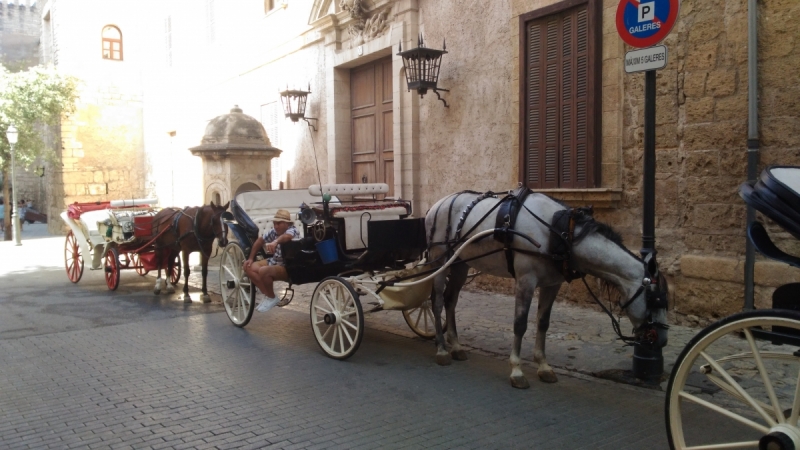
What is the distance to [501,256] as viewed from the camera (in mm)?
5824

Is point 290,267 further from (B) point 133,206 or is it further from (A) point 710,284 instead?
(B) point 133,206

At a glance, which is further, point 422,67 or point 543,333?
point 422,67

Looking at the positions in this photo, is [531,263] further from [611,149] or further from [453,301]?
[611,149]

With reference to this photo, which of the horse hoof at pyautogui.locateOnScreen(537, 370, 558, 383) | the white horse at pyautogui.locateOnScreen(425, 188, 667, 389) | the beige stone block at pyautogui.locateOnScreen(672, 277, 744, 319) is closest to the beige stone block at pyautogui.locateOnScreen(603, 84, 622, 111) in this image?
the beige stone block at pyautogui.locateOnScreen(672, 277, 744, 319)

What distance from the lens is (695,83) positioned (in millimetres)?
7363

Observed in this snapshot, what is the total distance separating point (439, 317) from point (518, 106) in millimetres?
4234

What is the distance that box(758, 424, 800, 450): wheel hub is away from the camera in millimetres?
2984

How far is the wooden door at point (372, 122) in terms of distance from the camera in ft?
42.3

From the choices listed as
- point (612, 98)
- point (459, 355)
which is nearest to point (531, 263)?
point (459, 355)

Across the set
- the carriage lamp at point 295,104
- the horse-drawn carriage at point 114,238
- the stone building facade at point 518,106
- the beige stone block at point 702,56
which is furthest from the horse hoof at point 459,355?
the carriage lamp at point 295,104

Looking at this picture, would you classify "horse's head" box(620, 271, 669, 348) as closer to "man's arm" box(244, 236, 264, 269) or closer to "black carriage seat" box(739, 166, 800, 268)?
"black carriage seat" box(739, 166, 800, 268)

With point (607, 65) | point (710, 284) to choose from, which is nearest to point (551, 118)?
point (607, 65)

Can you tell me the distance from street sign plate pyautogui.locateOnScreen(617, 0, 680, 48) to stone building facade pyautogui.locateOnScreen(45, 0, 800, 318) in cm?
221

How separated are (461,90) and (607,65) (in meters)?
2.83
